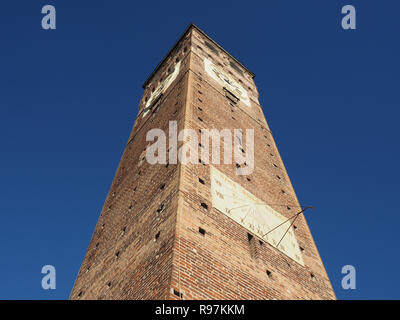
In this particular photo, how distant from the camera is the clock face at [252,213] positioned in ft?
34.8

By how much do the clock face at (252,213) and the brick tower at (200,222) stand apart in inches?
1.3

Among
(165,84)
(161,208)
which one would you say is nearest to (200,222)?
(161,208)

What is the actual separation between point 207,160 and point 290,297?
12.6ft

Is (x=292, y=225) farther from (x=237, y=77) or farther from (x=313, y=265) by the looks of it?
(x=237, y=77)

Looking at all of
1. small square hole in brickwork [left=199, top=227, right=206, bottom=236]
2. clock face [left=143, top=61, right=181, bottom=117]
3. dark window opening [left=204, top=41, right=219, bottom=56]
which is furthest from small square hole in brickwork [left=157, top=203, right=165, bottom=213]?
dark window opening [left=204, top=41, right=219, bottom=56]

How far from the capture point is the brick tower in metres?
8.54

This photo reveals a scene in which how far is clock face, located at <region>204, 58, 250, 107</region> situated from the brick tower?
1.11 m

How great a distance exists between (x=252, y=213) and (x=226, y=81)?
9353mm

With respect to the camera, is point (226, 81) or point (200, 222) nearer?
point (200, 222)

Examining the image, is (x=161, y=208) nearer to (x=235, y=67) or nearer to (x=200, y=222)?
(x=200, y=222)

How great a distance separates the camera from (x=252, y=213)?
1120 cm

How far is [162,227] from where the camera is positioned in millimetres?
9320

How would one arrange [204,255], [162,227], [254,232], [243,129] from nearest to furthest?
1. [204,255]
2. [162,227]
3. [254,232]
4. [243,129]
